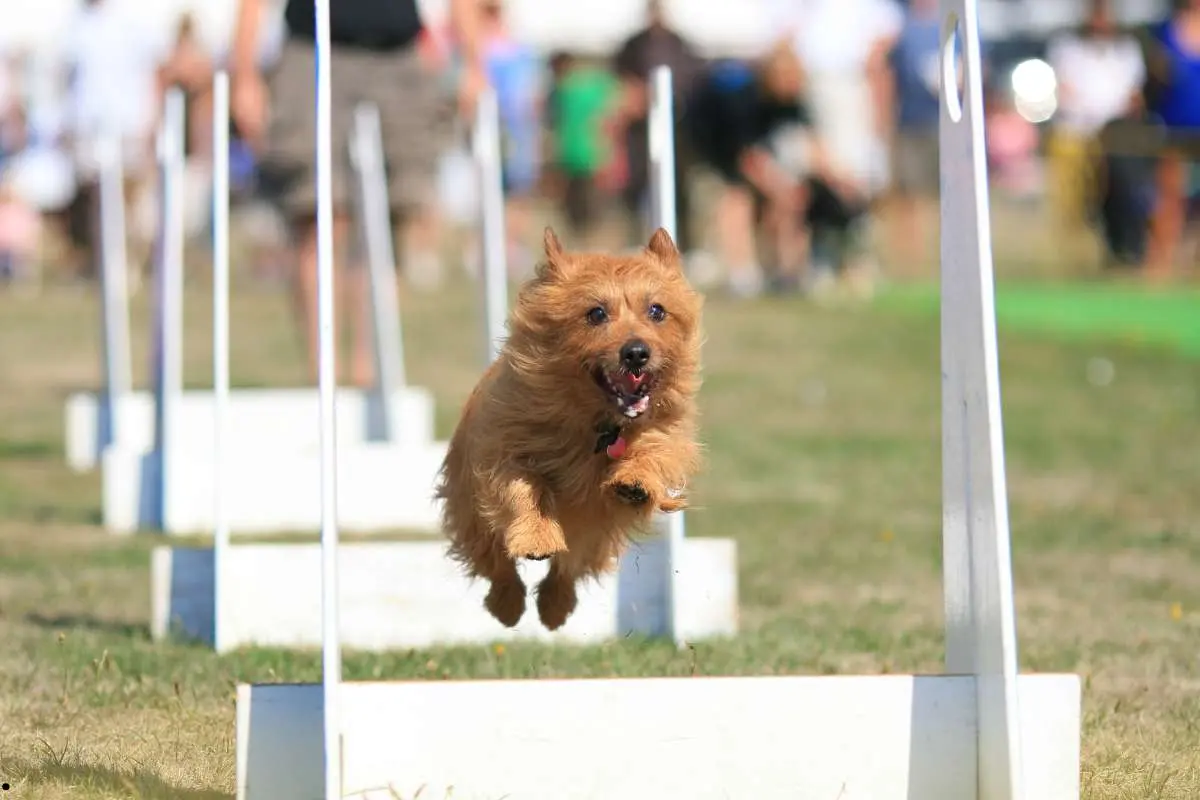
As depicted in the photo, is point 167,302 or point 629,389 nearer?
point 629,389

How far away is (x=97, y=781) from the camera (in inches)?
157

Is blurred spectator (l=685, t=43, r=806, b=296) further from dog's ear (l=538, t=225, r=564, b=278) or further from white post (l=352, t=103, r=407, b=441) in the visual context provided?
dog's ear (l=538, t=225, r=564, b=278)

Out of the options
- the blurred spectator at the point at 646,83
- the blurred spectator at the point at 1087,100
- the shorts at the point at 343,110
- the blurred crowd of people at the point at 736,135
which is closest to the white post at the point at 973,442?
the shorts at the point at 343,110

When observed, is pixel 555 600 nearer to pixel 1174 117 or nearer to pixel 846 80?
pixel 846 80

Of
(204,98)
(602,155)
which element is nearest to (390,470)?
(204,98)

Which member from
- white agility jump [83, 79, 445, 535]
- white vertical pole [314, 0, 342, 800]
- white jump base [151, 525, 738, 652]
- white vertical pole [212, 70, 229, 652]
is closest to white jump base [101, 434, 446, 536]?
white agility jump [83, 79, 445, 535]

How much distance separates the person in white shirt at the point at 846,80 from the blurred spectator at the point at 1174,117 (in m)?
2.56

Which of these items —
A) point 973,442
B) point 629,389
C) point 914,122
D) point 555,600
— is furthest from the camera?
point 914,122

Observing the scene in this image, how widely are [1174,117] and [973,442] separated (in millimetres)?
16176

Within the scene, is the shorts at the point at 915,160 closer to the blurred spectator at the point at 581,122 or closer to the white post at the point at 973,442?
the blurred spectator at the point at 581,122

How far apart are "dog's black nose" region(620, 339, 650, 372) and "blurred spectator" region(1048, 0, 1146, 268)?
16100 mm

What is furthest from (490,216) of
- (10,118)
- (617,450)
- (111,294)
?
(10,118)

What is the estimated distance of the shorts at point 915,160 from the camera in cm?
2038

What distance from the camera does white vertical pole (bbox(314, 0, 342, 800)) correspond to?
11.5 feet
